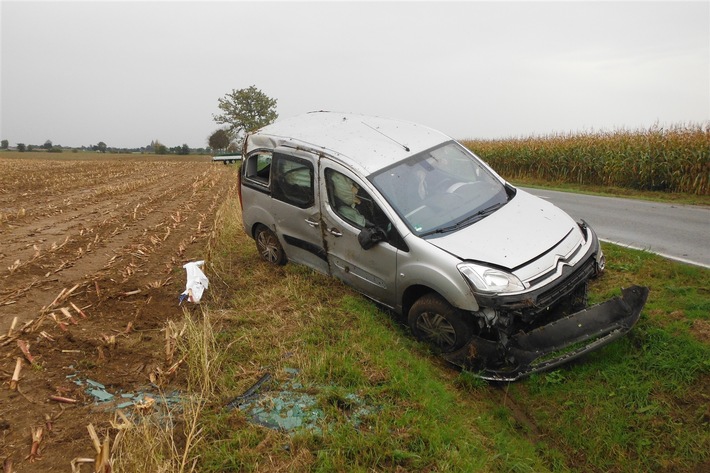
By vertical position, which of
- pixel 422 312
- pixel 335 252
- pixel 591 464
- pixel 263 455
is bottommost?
pixel 591 464

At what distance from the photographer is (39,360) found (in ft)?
13.3

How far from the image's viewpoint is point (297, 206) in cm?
609

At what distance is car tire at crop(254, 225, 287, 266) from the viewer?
22.2 feet

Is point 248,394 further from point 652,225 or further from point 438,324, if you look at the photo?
point 652,225

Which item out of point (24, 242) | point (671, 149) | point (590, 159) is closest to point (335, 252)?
point (24, 242)

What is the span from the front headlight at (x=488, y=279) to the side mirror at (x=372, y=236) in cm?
97

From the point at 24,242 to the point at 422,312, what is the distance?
7.84 m

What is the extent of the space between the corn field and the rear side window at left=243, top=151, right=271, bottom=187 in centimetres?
1527

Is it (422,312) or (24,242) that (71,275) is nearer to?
(24,242)

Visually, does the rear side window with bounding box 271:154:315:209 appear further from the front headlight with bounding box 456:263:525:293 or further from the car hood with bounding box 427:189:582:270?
the front headlight with bounding box 456:263:525:293

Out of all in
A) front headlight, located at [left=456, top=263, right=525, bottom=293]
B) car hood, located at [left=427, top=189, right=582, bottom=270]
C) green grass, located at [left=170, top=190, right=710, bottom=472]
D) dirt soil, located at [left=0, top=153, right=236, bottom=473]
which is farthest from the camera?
car hood, located at [left=427, top=189, right=582, bottom=270]

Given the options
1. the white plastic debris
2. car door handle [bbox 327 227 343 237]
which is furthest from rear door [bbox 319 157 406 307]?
the white plastic debris

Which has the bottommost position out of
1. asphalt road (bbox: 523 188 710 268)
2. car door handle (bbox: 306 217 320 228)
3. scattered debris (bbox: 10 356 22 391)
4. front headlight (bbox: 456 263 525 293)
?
scattered debris (bbox: 10 356 22 391)

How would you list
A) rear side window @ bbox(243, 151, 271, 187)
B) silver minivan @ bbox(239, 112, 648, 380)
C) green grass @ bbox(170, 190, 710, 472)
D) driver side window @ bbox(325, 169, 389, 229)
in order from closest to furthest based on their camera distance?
green grass @ bbox(170, 190, 710, 472) → silver minivan @ bbox(239, 112, 648, 380) → driver side window @ bbox(325, 169, 389, 229) → rear side window @ bbox(243, 151, 271, 187)
